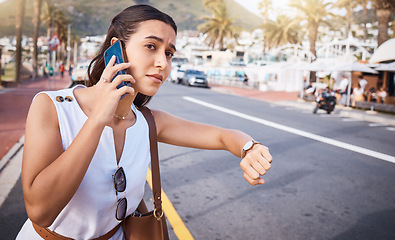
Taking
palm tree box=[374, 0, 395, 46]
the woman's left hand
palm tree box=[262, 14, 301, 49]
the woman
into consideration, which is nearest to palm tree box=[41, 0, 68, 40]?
palm tree box=[262, 14, 301, 49]

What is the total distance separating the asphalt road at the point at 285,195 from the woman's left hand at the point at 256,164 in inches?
98.7

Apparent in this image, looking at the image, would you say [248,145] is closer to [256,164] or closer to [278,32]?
[256,164]

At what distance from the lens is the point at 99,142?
1611 millimetres

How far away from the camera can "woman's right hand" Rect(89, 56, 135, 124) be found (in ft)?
4.39

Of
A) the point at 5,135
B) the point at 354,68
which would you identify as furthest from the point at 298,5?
the point at 5,135

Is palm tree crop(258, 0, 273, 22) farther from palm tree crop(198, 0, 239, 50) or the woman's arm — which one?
the woman's arm

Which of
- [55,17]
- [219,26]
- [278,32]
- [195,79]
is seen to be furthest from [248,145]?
[55,17]

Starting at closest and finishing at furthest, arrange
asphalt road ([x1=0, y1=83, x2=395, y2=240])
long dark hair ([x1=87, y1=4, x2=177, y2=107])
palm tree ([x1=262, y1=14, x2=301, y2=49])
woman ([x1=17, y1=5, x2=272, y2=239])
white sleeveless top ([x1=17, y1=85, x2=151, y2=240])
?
woman ([x1=17, y1=5, x2=272, y2=239]) < white sleeveless top ([x1=17, y1=85, x2=151, y2=240]) < long dark hair ([x1=87, y1=4, x2=177, y2=107]) < asphalt road ([x1=0, y1=83, x2=395, y2=240]) < palm tree ([x1=262, y1=14, x2=301, y2=49])

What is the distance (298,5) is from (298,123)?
19109 mm

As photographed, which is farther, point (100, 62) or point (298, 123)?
point (298, 123)

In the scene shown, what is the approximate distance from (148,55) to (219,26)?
61.6 meters

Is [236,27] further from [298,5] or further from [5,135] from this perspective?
[5,135]

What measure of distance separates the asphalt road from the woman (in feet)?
7.94

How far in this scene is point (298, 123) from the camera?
1362 centimetres
